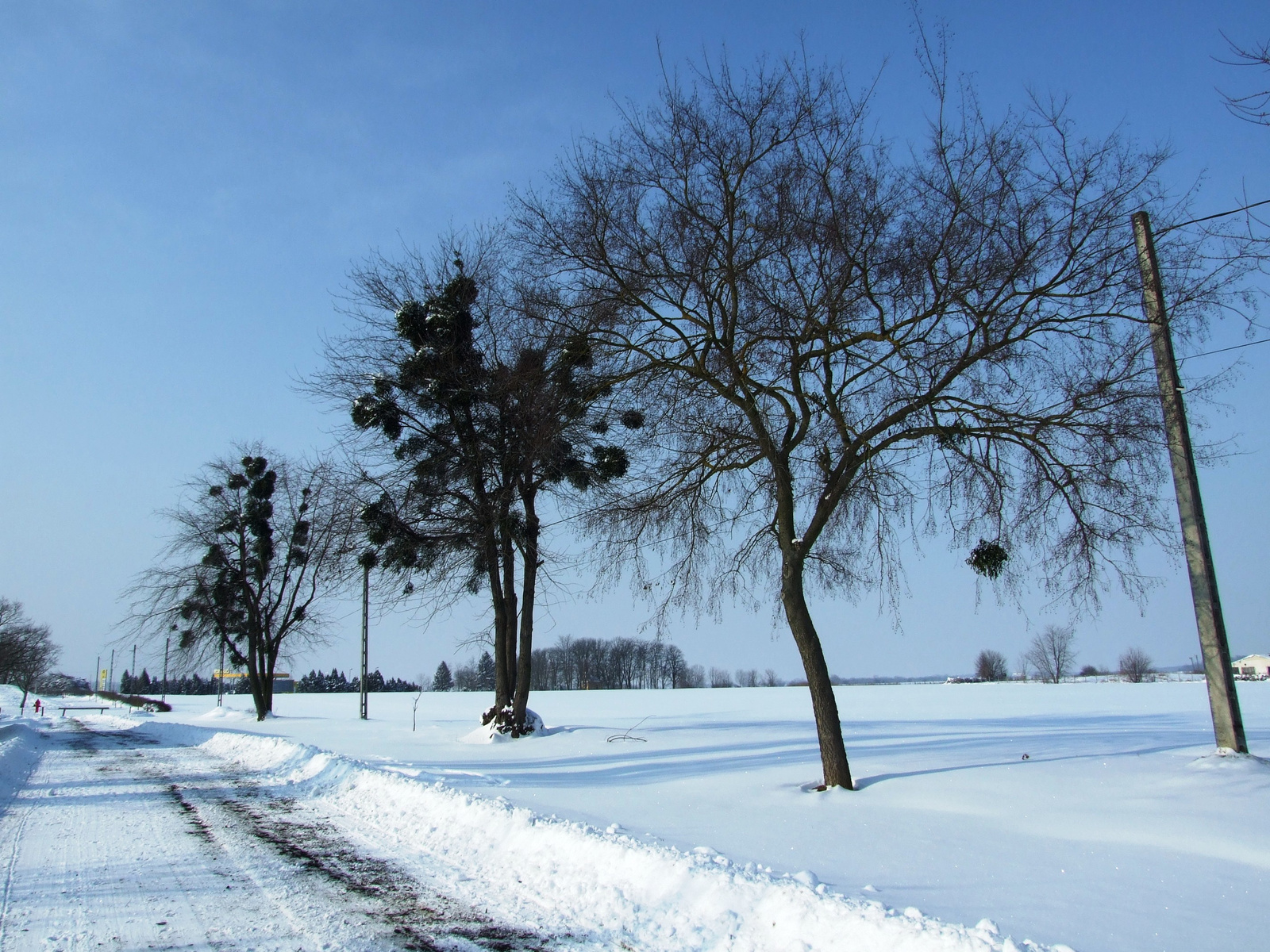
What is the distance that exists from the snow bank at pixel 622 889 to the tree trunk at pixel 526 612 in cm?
855

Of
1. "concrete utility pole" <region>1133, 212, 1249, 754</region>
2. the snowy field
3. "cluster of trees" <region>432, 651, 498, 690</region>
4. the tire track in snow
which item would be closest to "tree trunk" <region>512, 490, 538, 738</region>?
the snowy field

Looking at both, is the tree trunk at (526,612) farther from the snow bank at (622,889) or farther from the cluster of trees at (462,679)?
the cluster of trees at (462,679)

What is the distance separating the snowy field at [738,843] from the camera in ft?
14.5

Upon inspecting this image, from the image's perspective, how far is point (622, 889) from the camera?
5.27 metres

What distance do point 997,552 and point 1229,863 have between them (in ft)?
12.0

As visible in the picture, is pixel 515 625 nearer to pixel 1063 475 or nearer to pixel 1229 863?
pixel 1063 475

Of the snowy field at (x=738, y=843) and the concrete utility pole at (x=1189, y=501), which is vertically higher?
the concrete utility pole at (x=1189, y=501)

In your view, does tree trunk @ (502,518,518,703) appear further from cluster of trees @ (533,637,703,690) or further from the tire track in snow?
cluster of trees @ (533,637,703,690)

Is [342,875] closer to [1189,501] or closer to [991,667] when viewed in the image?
[1189,501]

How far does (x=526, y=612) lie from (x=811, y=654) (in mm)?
9134

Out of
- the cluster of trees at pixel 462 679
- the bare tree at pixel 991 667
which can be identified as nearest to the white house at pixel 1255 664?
the bare tree at pixel 991 667

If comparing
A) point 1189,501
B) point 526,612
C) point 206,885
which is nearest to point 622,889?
point 206,885

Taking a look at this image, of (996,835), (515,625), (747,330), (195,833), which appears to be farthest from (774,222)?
(515,625)

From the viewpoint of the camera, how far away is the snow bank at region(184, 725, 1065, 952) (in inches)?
163
